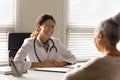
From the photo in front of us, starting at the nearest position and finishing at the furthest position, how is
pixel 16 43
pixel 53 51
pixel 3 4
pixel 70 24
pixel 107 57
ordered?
pixel 107 57 < pixel 53 51 < pixel 16 43 < pixel 3 4 < pixel 70 24

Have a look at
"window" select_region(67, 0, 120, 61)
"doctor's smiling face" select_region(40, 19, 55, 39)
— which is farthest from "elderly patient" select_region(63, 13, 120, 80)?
"window" select_region(67, 0, 120, 61)

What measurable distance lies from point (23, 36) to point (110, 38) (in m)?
2.19

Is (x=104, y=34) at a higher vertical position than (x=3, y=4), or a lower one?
lower

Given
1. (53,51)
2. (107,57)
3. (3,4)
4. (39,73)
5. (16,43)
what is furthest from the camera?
(3,4)

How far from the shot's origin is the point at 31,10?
4.00m

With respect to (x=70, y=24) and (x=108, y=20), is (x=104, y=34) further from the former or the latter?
(x=70, y=24)

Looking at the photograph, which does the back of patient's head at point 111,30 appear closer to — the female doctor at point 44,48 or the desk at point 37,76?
the desk at point 37,76

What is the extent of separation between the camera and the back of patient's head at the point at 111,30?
5.17 ft

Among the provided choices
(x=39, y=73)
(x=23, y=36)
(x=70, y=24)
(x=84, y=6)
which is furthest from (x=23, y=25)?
(x=39, y=73)

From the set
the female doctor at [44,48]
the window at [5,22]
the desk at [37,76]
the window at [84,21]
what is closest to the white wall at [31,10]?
the window at [5,22]

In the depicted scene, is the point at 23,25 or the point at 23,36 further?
the point at 23,25

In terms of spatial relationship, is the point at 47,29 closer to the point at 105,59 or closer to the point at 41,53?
the point at 41,53

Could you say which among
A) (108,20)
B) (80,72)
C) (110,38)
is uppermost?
(108,20)

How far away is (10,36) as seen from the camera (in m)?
3.60
